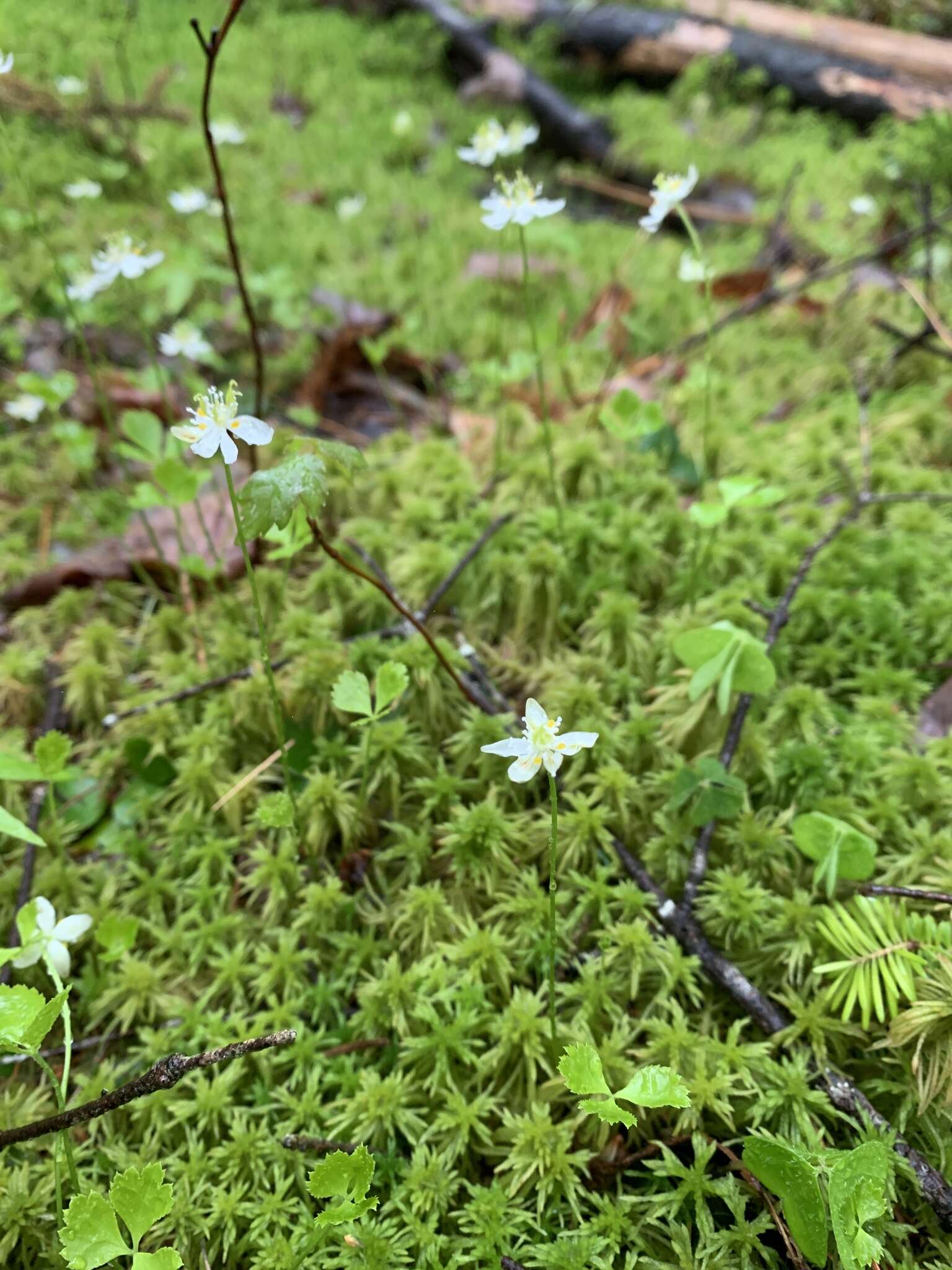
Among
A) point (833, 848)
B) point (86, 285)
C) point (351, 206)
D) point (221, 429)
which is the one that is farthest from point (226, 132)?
point (833, 848)

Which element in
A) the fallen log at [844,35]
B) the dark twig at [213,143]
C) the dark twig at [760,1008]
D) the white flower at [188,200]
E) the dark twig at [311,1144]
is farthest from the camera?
the fallen log at [844,35]

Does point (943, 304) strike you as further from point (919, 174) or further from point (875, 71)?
point (875, 71)

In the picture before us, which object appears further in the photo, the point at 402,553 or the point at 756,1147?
the point at 402,553

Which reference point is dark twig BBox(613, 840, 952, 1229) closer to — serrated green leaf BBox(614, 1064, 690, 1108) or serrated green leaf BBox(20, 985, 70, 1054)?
serrated green leaf BBox(614, 1064, 690, 1108)

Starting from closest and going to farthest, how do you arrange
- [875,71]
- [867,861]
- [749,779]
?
[867,861]
[749,779]
[875,71]

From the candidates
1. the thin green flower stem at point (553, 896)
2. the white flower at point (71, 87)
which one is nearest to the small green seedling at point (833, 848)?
the thin green flower stem at point (553, 896)

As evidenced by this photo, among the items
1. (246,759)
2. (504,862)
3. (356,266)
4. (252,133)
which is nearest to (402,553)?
(246,759)

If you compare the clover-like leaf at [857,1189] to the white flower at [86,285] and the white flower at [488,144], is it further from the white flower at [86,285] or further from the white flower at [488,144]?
the white flower at [86,285]
